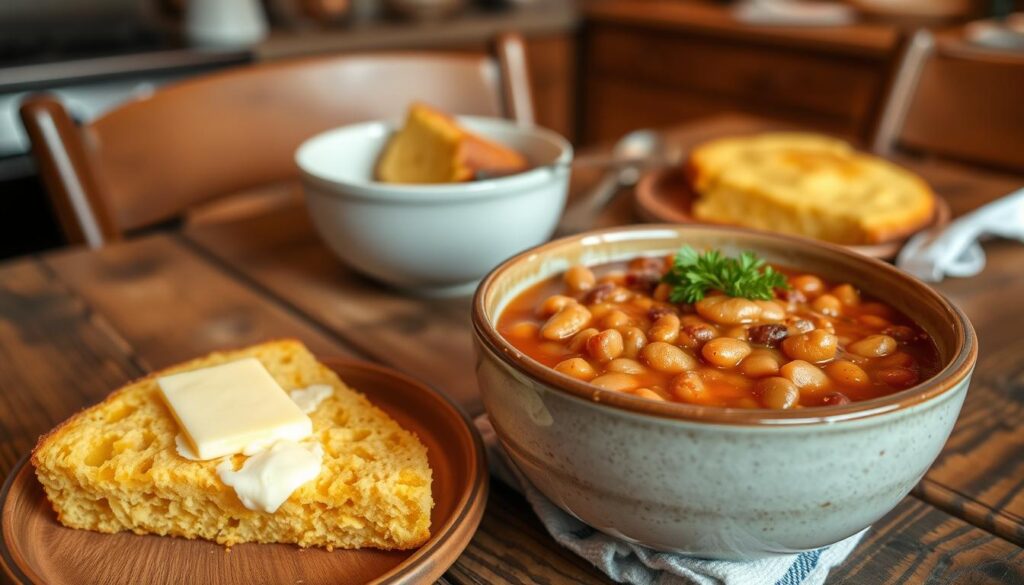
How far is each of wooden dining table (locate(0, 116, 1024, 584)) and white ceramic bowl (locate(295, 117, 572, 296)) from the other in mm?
52

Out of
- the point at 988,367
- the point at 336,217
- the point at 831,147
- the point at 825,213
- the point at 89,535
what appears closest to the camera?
the point at 89,535

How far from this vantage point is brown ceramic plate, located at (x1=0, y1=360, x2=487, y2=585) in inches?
24.3

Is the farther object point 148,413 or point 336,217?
point 336,217

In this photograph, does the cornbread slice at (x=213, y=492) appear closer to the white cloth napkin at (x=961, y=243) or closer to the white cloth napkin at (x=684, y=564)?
the white cloth napkin at (x=684, y=564)

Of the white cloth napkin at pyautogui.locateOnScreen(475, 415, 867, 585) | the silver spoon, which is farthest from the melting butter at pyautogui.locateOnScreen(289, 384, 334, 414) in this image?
the silver spoon

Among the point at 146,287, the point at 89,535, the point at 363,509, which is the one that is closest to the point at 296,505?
the point at 363,509

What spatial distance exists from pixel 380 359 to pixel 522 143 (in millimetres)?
473

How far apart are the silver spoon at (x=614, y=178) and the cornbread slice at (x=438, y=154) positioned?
13 cm

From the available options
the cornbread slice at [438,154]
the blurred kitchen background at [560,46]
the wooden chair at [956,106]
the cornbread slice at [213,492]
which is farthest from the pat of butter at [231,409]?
the blurred kitchen background at [560,46]

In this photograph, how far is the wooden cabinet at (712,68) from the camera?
3.29m

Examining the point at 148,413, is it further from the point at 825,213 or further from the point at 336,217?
the point at 825,213

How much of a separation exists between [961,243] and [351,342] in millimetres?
817

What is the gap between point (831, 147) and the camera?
1491 millimetres

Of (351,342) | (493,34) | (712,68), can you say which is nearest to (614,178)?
(351,342)
